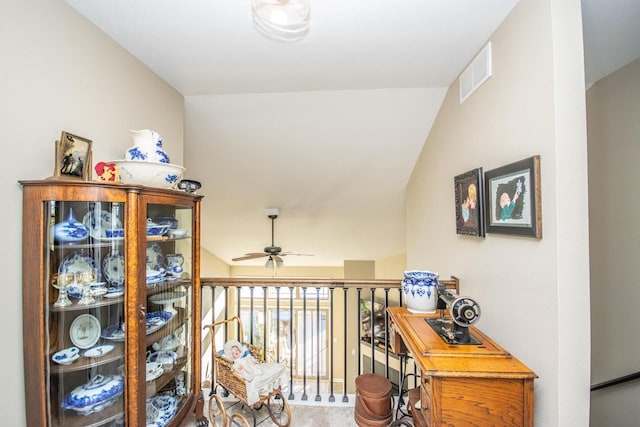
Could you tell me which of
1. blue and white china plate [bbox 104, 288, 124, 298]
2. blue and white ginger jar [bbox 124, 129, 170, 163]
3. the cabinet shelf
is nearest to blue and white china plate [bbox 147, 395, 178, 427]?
the cabinet shelf

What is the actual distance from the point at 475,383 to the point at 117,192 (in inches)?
70.0

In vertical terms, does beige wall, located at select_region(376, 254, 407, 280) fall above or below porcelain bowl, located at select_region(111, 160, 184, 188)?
below

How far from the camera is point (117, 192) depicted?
4.04 feet

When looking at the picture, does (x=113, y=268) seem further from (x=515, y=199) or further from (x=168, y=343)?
(x=515, y=199)

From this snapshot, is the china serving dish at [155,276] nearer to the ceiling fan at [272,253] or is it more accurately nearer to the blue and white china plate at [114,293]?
the blue and white china plate at [114,293]

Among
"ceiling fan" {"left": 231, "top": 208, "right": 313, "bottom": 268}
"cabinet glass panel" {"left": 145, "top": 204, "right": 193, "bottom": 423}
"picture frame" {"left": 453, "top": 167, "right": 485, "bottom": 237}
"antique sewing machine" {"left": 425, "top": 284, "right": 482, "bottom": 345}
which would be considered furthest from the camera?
"ceiling fan" {"left": 231, "top": 208, "right": 313, "bottom": 268}

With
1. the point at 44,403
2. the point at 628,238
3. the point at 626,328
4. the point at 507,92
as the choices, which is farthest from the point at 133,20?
the point at 626,328

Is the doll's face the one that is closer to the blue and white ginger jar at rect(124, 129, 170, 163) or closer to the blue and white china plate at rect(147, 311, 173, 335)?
the blue and white china plate at rect(147, 311, 173, 335)

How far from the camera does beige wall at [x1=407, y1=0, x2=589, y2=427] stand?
1123 mm

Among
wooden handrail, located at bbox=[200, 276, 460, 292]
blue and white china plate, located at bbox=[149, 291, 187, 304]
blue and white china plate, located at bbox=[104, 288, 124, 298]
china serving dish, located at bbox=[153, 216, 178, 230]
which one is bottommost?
wooden handrail, located at bbox=[200, 276, 460, 292]

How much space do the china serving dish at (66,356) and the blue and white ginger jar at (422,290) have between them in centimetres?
173

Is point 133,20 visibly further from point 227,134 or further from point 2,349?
point 2,349

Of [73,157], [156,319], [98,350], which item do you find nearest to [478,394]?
[156,319]

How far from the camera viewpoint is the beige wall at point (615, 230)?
5.41ft
